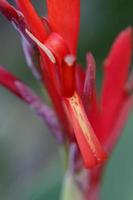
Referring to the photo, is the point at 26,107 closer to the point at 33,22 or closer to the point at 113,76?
the point at 113,76

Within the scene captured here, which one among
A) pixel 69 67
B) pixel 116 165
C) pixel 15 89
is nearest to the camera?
pixel 69 67

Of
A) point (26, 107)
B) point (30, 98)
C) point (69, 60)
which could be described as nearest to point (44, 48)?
point (69, 60)

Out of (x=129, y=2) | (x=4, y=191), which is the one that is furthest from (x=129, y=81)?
(x=129, y=2)

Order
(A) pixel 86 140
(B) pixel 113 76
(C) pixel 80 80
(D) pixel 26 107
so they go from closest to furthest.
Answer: (A) pixel 86 140, (C) pixel 80 80, (B) pixel 113 76, (D) pixel 26 107

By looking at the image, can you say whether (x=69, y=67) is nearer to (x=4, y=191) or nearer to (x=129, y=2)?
(x=4, y=191)

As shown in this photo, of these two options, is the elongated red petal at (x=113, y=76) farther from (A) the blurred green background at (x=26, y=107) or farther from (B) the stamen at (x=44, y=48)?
(A) the blurred green background at (x=26, y=107)

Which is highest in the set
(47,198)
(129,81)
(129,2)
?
(129,2)
